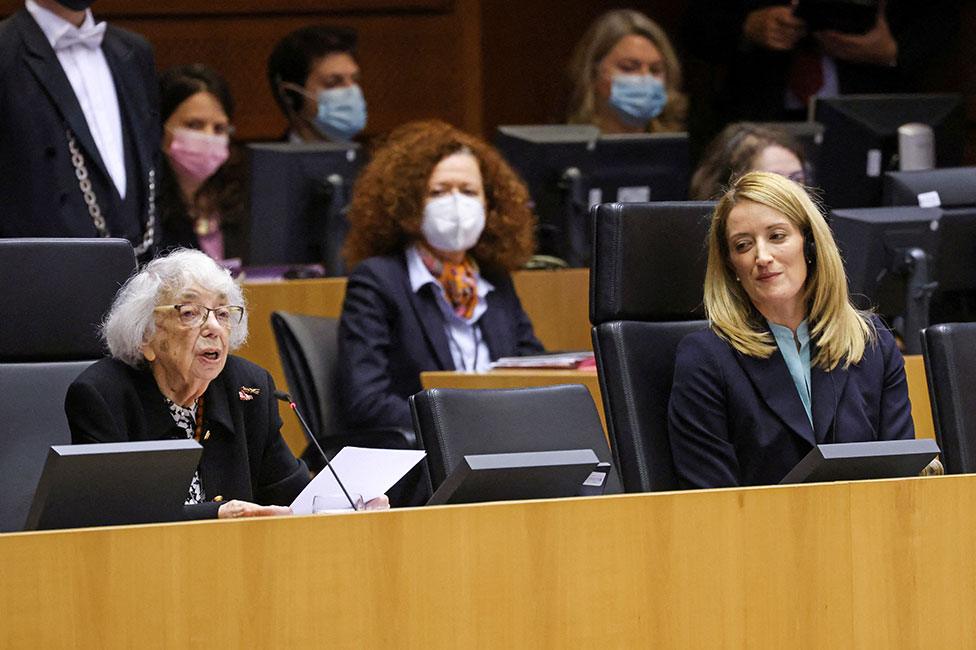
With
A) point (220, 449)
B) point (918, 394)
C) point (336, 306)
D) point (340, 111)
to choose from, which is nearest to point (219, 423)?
point (220, 449)

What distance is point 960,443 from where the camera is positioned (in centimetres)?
299

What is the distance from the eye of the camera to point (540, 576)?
86.0 inches

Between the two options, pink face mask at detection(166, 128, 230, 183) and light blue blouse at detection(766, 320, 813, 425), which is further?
pink face mask at detection(166, 128, 230, 183)

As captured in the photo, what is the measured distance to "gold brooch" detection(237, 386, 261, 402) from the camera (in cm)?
282

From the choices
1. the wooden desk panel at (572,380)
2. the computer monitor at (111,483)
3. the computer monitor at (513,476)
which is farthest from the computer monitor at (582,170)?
the computer monitor at (111,483)

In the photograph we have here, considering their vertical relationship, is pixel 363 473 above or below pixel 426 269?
below

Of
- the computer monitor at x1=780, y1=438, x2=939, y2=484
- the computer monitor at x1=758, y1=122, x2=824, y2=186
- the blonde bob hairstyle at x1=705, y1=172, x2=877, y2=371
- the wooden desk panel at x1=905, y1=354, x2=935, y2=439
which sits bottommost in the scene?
the wooden desk panel at x1=905, y1=354, x2=935, y2=439

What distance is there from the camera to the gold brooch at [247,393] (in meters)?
2.82

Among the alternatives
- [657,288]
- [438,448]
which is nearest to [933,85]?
[657,288]

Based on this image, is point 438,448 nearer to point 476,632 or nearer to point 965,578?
point 476,632

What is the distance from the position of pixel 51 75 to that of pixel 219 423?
1357 millimetres

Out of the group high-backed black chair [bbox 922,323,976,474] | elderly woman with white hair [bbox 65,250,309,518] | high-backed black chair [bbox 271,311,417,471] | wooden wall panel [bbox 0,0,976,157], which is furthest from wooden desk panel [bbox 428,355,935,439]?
wooden wall panel [bbox 0,0,976,157]

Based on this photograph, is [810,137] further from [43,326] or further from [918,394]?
[43,326]

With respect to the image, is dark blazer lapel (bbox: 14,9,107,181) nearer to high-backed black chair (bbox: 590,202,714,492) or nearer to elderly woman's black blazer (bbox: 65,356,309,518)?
elderly woman's black blazer (bbox: 65,356,309,518)
